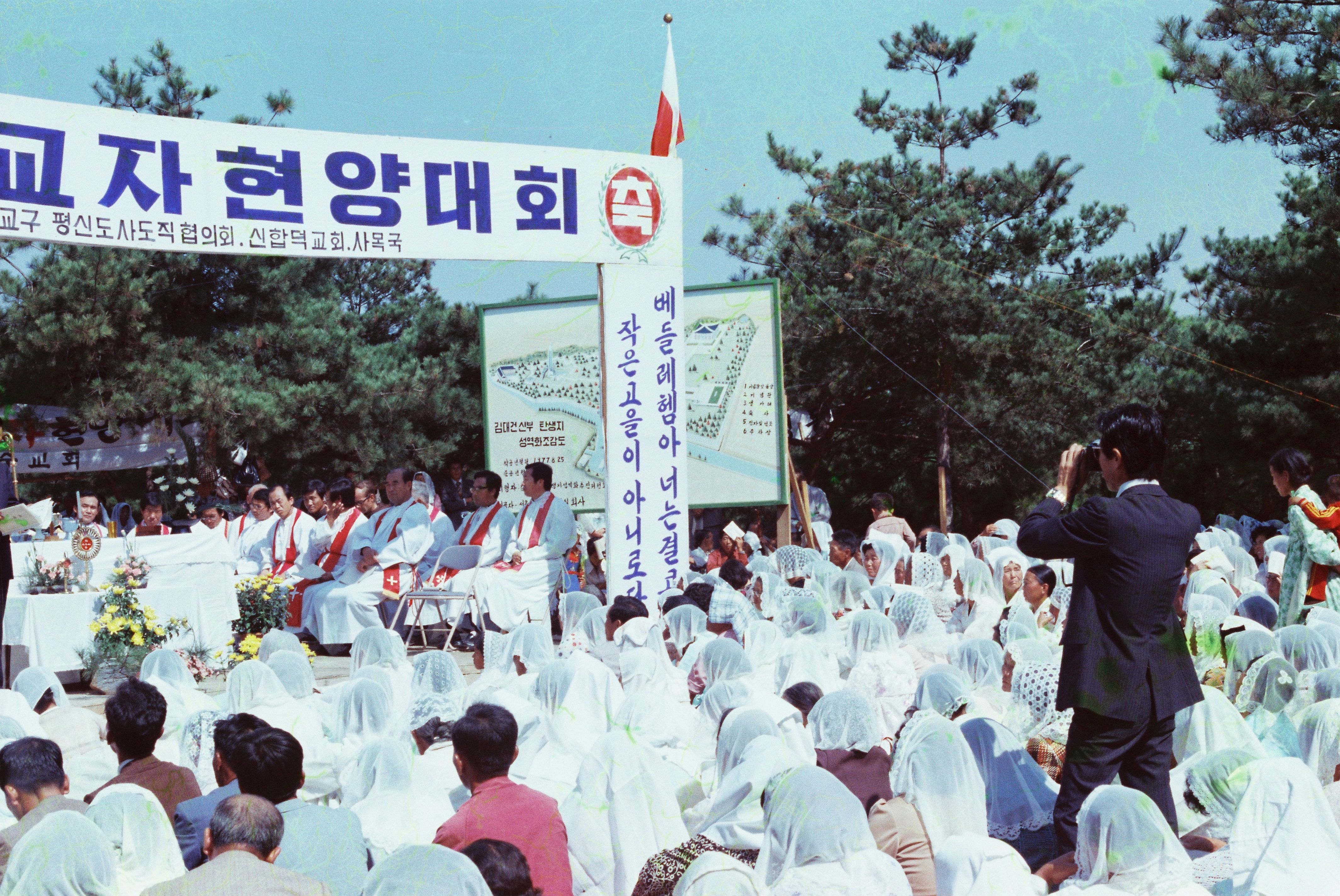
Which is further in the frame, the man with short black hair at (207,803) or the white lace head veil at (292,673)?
the white lace head veil at (292,673)

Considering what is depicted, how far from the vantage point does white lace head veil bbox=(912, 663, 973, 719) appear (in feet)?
14.9

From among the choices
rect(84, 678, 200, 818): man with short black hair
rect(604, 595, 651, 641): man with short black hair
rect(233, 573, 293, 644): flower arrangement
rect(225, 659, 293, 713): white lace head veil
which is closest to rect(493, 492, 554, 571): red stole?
rect(233, 573, 293, 644): flower arrangement

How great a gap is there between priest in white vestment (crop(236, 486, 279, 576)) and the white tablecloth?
1.59 meters

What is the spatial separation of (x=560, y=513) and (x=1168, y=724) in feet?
22.8

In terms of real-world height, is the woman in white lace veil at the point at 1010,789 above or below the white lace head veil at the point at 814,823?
below

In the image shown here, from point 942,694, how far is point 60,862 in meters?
2.84

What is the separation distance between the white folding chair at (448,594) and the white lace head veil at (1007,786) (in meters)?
5.74

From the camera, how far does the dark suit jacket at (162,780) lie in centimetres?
379

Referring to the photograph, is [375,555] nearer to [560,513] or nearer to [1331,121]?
[560,513]

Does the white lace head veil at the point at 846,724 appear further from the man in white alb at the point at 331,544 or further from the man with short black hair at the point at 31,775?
the man in white alb at the point at 331,544

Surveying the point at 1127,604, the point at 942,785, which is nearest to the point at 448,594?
the point at 942,785

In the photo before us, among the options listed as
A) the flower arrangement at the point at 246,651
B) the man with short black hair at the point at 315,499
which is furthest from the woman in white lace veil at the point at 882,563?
the man with short black hair at the point at 315,499

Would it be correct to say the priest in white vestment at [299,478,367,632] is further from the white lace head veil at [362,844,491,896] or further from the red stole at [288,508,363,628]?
the white lace head veil at [362,844,491,896]

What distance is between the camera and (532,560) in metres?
10.2
